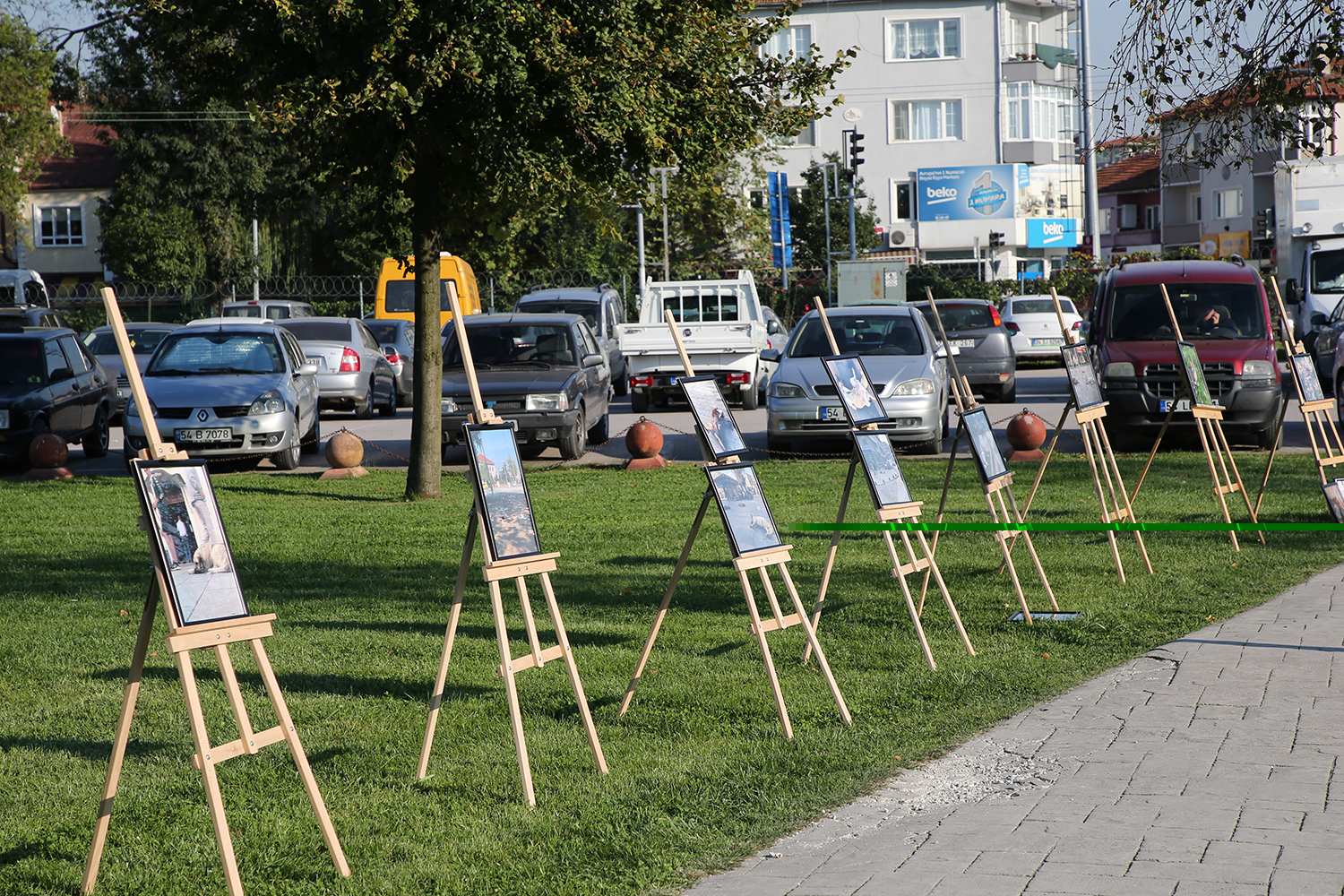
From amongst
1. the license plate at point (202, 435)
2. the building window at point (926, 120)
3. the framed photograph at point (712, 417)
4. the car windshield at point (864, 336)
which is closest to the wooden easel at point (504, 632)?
→ the framed photograph at point (712, 417)

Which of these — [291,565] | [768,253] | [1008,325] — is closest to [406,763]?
[291,565]

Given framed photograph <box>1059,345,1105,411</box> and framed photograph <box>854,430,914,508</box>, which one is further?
framed photograph <box>1059,345,1105,411</box>

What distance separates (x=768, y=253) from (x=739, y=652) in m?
46.7

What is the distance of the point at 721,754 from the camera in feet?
18.4

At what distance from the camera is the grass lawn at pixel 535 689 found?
4.64m

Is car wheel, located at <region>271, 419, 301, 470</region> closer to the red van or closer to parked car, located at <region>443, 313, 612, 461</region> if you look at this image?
parked car, located at <region>443, 313, 612, 461</region>

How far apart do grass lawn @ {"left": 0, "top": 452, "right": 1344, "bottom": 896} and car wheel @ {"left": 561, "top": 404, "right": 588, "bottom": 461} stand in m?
4.06

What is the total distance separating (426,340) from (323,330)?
37.4 ft

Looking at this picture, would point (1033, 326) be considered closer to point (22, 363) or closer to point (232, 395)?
point (232, 395)

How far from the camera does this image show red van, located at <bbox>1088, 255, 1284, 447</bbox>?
16.0 m

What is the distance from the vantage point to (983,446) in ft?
26.2

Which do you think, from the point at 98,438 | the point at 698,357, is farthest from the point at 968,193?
the point at 98,438

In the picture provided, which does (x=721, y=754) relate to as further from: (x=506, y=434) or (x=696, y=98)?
(x=696, y=98)

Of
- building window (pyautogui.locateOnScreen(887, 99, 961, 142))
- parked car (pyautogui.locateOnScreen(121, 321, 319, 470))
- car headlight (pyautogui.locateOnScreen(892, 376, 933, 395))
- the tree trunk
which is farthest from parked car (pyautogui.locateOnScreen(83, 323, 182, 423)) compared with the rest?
building window (pyautogui.locateOnScreen(887, 99, 961, 142))
